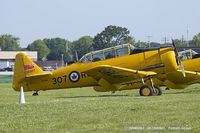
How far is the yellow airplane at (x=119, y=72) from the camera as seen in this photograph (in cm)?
2156

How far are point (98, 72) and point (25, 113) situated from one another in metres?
9.91

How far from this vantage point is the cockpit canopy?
2242 cm

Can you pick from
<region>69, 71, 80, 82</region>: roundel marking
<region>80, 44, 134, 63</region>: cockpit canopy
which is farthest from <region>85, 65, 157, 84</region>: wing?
Result: <region>80, 44, 134, 63</region>: cockpit canopy

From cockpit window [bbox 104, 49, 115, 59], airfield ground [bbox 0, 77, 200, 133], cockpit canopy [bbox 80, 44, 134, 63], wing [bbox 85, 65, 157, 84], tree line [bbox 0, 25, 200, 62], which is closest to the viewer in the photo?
airfield ground [bbox 0, 77, 200, 133]

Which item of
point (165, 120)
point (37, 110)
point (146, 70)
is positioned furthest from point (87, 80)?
point (165, 120)

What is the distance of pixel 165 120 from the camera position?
1011 centimetres

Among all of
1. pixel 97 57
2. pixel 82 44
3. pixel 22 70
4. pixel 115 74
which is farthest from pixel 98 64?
pixel 82 44

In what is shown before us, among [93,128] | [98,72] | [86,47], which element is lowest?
[93,128]

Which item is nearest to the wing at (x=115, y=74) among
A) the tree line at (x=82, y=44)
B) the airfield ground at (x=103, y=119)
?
the airfield ground at (x=103, y=119)

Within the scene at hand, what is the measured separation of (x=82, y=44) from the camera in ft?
577

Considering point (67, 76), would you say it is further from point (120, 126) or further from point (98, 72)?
point (120, 126)

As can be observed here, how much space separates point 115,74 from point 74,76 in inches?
78.0

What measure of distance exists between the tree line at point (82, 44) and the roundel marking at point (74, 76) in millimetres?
99123

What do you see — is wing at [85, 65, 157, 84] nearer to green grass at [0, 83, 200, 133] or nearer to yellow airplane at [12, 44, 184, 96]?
yellow airplane at [12, 44, 184, 96]
